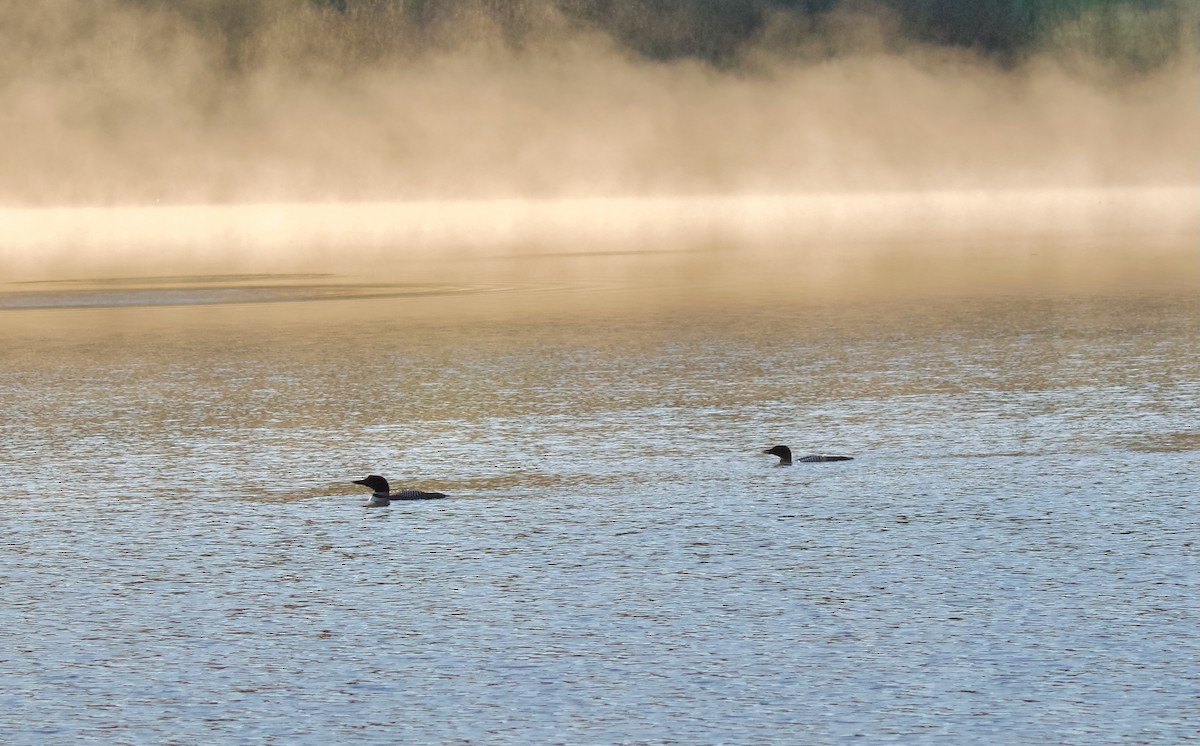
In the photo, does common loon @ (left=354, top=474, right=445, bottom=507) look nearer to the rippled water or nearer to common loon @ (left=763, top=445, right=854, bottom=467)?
the rippled water

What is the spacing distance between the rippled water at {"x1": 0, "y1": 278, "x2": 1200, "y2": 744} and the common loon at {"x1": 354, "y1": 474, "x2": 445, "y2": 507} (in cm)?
20

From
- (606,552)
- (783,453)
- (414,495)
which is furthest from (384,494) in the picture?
(783,453)

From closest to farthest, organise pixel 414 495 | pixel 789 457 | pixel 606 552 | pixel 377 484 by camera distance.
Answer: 1. pixel 606 552
2. pixel 377 484
3. pixel 414 495
4. pixel 789 457

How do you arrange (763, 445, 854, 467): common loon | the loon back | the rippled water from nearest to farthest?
the rippled water → the loon back → (763, 445, 854, 467): common loon

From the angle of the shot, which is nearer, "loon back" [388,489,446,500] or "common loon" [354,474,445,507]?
"common loon" [354,474,445,507]

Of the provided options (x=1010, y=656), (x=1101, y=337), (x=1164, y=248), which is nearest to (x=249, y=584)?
(x=1010, y=656)

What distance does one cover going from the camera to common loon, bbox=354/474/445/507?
14.6 m

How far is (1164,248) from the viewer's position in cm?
6053

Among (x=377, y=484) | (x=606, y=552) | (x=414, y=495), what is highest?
(x=377, y=484)

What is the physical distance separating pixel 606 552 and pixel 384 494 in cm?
265

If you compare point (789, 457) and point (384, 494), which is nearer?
point (384, 494)

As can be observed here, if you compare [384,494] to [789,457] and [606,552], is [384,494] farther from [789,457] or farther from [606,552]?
[789,457]

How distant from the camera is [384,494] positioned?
1466 cm

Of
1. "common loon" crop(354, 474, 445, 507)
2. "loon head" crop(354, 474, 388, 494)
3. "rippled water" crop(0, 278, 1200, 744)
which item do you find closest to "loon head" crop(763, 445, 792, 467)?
"rippled water" crop(0, 278, 1200, 744)
